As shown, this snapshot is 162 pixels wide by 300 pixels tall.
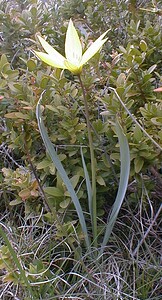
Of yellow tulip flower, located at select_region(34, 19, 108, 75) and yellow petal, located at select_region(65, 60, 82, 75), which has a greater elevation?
yellow tulip flower, located at select_region(34, 19, 108, 75)

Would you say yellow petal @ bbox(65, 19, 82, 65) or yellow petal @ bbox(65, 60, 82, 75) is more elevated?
yellow petal @ bbox(65, 19, 82, 65)

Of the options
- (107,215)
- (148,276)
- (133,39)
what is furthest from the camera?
(133,39)

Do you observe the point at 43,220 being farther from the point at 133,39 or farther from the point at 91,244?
the point at 133,39

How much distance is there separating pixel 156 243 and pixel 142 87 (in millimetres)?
501

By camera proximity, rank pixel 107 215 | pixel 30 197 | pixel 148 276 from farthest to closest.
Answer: pixel 107 215
pixel 30 197
pixel 148 276

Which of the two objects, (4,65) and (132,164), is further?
(4,65)

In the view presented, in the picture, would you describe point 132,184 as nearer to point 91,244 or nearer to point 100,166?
point 100,166

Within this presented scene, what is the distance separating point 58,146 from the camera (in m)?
1.48

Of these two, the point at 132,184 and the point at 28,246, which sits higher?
the point at 132,184

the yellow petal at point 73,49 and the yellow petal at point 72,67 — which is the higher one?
the yellow petal at point 73,49

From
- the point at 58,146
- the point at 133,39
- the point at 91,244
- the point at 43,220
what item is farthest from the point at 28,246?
the point at 133,39

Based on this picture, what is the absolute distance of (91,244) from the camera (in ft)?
4.55

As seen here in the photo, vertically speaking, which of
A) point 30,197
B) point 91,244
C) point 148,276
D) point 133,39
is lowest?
point 148,276

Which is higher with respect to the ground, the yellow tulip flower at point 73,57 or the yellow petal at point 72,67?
the yellow tulip flower at point 73,57
